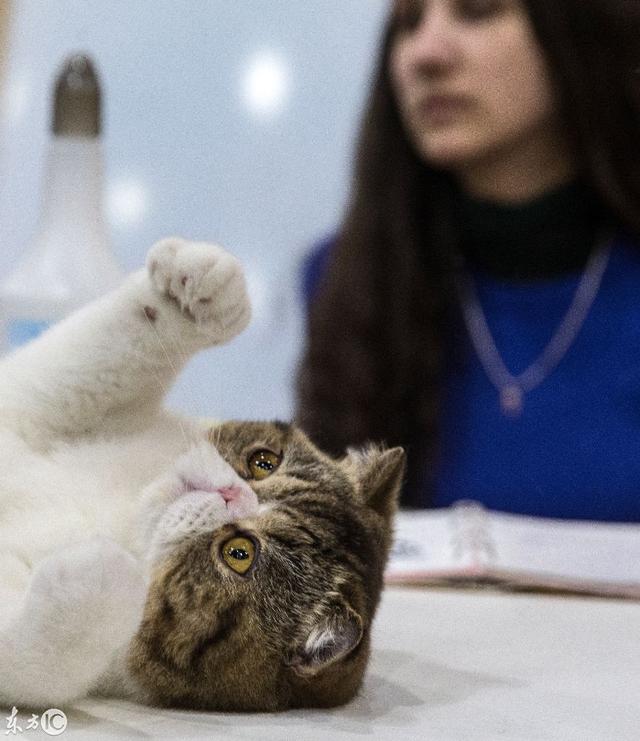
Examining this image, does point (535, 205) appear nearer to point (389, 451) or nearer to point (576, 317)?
point (576, 317)

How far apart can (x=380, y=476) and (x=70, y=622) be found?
11.3 inches

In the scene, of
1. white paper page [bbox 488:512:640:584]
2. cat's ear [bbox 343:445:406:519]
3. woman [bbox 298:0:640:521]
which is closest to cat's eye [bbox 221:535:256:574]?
cat's ear [bbox 343:445:406:519]

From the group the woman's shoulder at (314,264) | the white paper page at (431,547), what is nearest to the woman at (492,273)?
the woman's shoulder at (314,264)

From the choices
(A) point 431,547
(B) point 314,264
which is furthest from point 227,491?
(B) point 314,264

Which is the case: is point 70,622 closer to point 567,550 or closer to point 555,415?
point 567,550

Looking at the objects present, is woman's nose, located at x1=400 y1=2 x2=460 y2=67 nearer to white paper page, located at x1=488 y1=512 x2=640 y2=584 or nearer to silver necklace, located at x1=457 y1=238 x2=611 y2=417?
silver necklace, located at x1=457 y1=238 x2=611 y2=417

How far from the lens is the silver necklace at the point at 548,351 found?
1773 mm

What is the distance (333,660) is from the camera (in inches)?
22.4

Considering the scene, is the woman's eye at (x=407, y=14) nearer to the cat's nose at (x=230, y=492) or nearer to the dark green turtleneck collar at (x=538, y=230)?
the dark green turtleneck collar at (x=538, y=230)

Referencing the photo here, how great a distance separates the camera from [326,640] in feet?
1.87

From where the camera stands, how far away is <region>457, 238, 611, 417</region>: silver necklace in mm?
1773

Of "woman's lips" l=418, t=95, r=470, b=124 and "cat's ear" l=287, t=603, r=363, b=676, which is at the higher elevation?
"woman's lips" l=418, t=95, r=470, b=124

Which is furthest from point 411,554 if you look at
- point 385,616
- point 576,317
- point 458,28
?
point 458,28

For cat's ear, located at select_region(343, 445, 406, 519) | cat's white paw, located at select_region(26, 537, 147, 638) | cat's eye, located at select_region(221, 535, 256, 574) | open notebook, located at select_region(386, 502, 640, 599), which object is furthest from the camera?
open notebook, located at select_region(386, 502, 640, 599)
